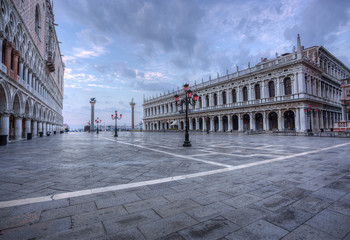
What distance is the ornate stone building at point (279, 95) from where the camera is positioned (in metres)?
30.0

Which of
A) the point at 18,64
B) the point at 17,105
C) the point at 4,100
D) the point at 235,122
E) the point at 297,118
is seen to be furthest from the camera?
the point at 235,122

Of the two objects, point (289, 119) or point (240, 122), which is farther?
point (240, 122)

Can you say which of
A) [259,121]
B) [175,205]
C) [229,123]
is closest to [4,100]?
[175,205]

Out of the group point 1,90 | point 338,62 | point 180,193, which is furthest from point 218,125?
point 180,193

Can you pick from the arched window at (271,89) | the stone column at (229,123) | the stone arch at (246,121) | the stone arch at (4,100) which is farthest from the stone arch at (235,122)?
the stone arch at (4,100)

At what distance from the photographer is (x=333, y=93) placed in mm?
39625

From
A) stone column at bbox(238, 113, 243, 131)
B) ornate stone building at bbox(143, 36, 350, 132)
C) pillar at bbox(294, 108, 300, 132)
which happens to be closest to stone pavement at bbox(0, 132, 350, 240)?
ornate stone building at bbox(143, 36, 350, 132)

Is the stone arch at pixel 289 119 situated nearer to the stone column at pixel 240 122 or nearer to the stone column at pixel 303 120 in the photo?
the stone column at pixel 303 120

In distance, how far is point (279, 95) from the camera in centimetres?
3212

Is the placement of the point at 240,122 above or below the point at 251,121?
below

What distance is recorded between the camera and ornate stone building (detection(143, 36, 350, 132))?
30000 millimetres

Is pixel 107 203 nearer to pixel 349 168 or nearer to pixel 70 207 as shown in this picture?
pixel 70 207

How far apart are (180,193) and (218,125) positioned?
4276 cm

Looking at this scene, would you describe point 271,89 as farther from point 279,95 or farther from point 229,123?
point 229,123
